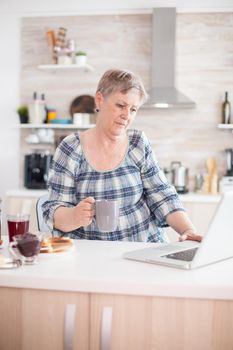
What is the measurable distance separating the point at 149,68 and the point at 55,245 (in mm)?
→ 3262

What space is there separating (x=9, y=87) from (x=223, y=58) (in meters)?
2.07

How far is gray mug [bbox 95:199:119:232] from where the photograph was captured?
1.76 m

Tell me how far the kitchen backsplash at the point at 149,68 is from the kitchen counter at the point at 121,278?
315 centimetres

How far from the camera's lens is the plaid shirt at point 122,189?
2.11 metres

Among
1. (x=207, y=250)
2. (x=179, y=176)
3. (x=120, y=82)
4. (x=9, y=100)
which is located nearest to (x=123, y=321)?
(x=207, y=250)

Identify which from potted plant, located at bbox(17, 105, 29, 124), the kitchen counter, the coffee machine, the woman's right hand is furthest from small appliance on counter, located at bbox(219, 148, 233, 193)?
the kitchen counter

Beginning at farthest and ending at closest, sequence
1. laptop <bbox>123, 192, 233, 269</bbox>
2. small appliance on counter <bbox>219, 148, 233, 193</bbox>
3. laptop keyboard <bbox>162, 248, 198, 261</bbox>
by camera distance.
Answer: small appliance on counter <bbox>219, 148, 233, 193</bbox>
laptop keyboard <bbox>162, 248, 198, 261</bbox>
laptop <bbox>123, 192, 233, 269</bbox>

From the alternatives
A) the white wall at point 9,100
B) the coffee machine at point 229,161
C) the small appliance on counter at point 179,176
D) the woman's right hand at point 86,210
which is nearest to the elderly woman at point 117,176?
the woman's right hand at point 86,210

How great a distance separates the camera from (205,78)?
462cm

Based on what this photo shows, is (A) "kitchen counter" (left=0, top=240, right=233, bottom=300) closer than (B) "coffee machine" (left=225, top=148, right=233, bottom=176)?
Yes

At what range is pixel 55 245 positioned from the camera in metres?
1.70

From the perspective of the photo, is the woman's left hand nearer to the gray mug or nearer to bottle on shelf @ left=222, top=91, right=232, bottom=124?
the gray mug

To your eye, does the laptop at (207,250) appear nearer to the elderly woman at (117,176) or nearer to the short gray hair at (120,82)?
the elderly woman at (117,176)

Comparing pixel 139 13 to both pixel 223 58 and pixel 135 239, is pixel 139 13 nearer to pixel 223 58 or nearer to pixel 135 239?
pixel 223 58
